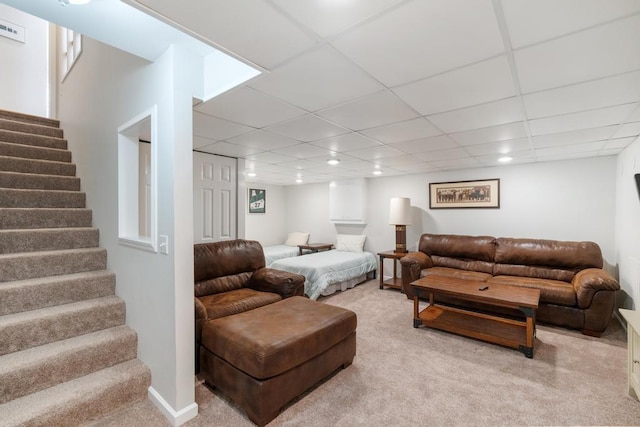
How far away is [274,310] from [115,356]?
1.20 meters

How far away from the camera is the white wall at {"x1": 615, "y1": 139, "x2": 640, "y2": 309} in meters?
2.91

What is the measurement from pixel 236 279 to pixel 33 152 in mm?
2701

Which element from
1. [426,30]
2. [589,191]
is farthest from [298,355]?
[589,191]

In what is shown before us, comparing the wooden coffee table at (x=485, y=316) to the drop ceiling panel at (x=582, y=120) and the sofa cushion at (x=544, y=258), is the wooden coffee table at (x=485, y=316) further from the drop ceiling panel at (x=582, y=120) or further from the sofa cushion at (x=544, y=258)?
the drop ceiling panel at (x=582, y=120)

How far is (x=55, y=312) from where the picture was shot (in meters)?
2.05

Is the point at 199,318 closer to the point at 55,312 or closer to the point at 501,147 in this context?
the point at 55,312

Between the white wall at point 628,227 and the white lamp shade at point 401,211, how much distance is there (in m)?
2.70

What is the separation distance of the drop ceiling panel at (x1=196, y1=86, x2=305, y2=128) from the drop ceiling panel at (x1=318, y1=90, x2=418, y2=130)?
0.31m

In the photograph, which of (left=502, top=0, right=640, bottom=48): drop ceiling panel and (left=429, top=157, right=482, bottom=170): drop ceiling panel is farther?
(left=429, top=157, right=482, bottom=170): drop ceiling panel

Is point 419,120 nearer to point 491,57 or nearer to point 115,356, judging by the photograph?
point 491,57

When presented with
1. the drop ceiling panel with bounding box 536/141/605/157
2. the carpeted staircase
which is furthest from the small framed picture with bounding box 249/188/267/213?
the drop ceiling panel with bounding box 536/141/605/157

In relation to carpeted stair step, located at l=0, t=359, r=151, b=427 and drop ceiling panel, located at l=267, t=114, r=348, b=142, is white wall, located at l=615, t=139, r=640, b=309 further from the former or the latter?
carpeted stair step, located at l=0, t=359, r=151, b=427

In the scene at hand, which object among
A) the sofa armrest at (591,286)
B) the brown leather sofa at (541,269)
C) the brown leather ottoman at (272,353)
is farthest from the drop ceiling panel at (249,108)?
the sofa armrest at (591,286)

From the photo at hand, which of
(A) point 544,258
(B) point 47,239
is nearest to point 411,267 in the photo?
(A) point 544,258
